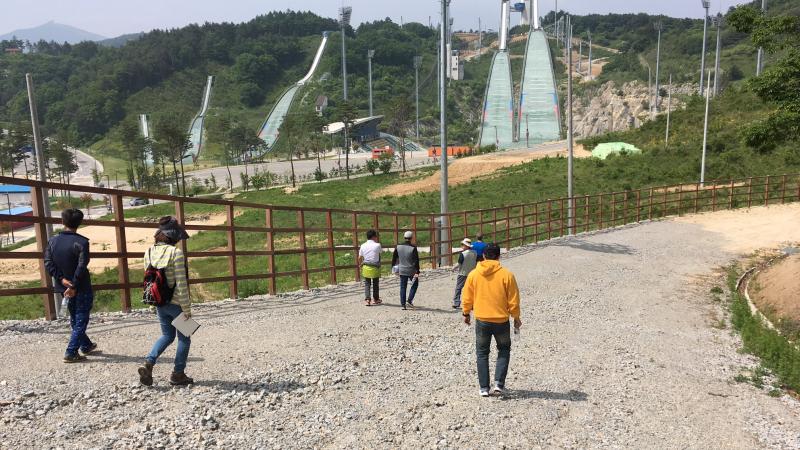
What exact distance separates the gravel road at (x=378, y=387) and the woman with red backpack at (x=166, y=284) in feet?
1.38

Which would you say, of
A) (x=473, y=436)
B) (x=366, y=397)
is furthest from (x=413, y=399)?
(x=473, y=436)

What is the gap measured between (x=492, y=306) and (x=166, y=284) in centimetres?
317

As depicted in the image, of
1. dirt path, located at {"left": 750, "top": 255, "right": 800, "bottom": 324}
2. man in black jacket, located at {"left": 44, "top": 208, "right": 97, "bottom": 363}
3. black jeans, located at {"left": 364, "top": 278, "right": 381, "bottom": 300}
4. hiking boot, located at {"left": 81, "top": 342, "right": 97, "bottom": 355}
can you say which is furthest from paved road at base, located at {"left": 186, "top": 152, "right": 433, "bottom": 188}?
man in black jacket, located at {"left": 44, "top": 208, "right": 97, "bottom": 363}

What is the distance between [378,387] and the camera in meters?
6.44

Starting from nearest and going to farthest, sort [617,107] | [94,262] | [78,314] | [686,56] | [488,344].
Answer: [78,314]
[488,344]
[94,262]
[617,107]
[686,56]

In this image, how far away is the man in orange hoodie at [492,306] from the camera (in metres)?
6.10

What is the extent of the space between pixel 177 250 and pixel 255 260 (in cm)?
1829

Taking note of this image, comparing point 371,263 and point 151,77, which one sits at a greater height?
point 151,77

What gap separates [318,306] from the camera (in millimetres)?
10336

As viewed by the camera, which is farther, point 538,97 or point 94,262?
point 538,97

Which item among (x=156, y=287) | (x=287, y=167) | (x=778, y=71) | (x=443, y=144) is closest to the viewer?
(x=156, y=287)

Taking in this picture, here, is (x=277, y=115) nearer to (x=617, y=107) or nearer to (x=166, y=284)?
(x=617, y=107)

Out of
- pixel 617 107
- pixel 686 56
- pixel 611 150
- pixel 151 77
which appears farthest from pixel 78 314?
pixel 151 77

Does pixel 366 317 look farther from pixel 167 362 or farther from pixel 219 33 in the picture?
pixel 219 33
